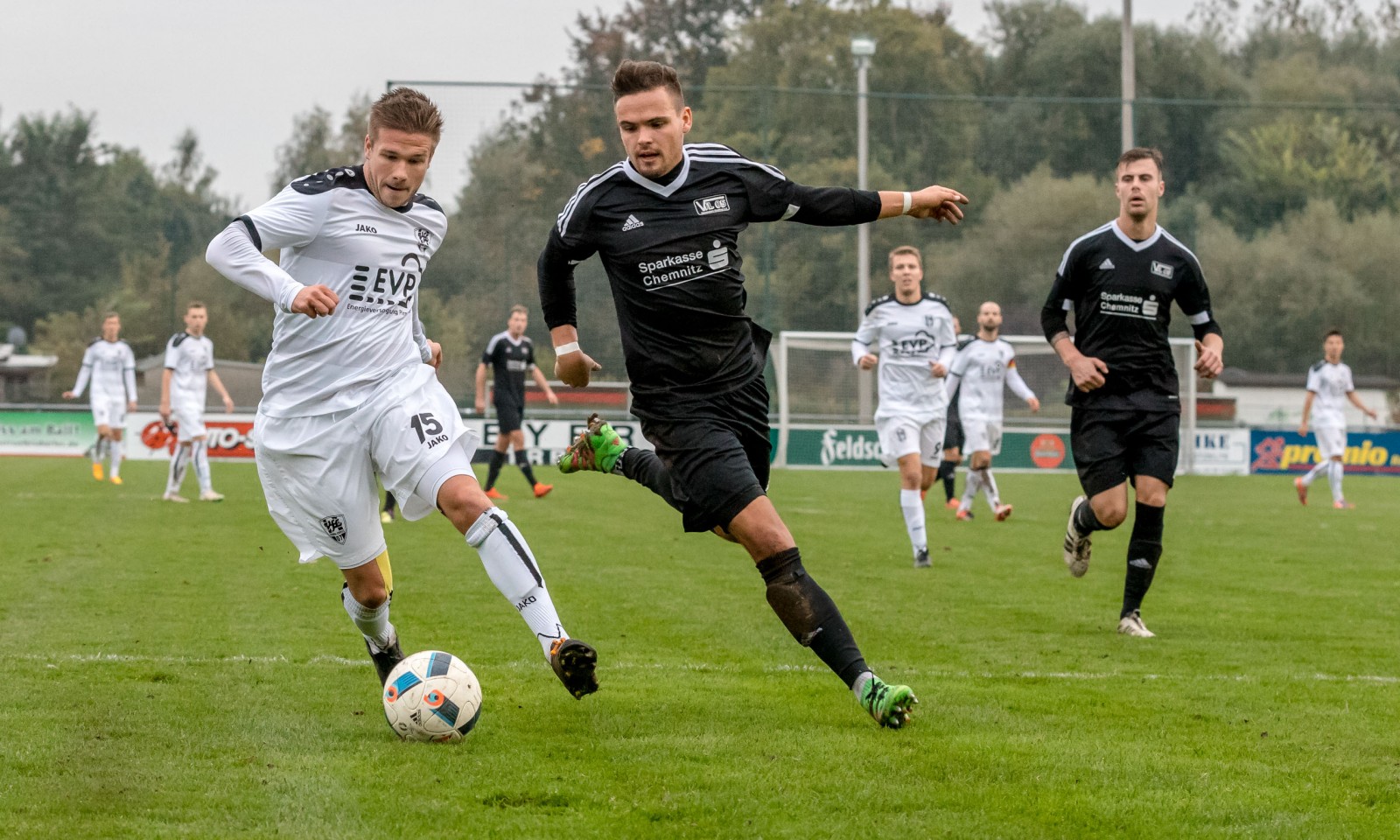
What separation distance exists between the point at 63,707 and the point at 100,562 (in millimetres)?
5923

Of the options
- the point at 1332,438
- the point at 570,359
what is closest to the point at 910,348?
the point at 570,359

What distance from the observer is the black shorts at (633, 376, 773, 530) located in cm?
543

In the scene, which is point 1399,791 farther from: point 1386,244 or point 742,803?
point 1386,244

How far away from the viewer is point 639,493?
20609 mm

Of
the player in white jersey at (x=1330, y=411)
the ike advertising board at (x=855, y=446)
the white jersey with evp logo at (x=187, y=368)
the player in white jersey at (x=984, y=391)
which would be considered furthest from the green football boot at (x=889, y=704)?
the ike advertising board at (x=855, y=446)

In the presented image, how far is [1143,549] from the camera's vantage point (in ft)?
26.4

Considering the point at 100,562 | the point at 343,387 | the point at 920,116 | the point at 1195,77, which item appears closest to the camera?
the point at 343,387

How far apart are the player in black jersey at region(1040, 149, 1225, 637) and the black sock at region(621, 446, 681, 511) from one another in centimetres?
252

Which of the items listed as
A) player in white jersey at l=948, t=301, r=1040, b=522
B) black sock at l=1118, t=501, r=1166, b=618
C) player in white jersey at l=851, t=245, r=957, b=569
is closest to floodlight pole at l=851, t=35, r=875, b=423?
player in white jersey at l=948, t=301, r=1040, b=522

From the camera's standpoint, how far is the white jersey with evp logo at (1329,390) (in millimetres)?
21016

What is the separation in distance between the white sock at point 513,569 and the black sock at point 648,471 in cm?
79

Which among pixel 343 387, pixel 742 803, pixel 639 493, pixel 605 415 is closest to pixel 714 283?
pixel 343 387

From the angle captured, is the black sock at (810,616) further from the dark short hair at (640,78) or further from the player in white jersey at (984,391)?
the player in white jersey at (984,391)

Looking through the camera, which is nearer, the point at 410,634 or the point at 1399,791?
the point at 1399,791
